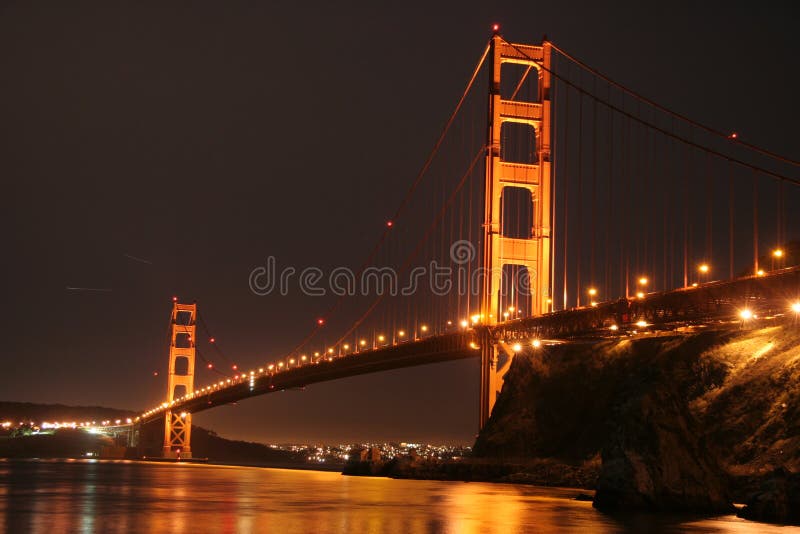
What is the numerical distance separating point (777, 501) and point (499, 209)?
93.6 ft

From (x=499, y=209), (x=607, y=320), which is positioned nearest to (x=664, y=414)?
(x=607, y=320)

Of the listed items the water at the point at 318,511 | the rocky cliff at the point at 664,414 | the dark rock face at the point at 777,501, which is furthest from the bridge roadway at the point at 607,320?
the dark rock face at the point at 777,501

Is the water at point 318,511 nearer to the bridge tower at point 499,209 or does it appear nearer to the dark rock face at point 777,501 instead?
the dark rock face at point 777,501

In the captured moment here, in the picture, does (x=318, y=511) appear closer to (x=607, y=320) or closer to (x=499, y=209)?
(x=607, y=320)

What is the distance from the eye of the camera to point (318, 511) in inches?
998

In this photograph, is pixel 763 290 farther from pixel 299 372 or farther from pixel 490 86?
pixel 299 372

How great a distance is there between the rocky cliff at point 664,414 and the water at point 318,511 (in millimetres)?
1589

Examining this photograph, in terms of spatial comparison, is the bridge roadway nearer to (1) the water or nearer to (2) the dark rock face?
(1) the water

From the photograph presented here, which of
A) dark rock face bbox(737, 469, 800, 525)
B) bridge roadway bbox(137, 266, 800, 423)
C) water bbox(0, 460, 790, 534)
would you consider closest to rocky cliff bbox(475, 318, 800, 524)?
dark rock face bbox(737, 469, 800, 525)

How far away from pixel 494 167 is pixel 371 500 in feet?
75.9

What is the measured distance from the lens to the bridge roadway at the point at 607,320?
111 ft

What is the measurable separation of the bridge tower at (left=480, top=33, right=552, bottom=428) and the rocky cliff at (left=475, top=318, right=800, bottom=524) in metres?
1.54

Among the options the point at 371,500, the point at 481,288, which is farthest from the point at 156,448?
the point at 371,500

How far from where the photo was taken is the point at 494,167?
162 ft
